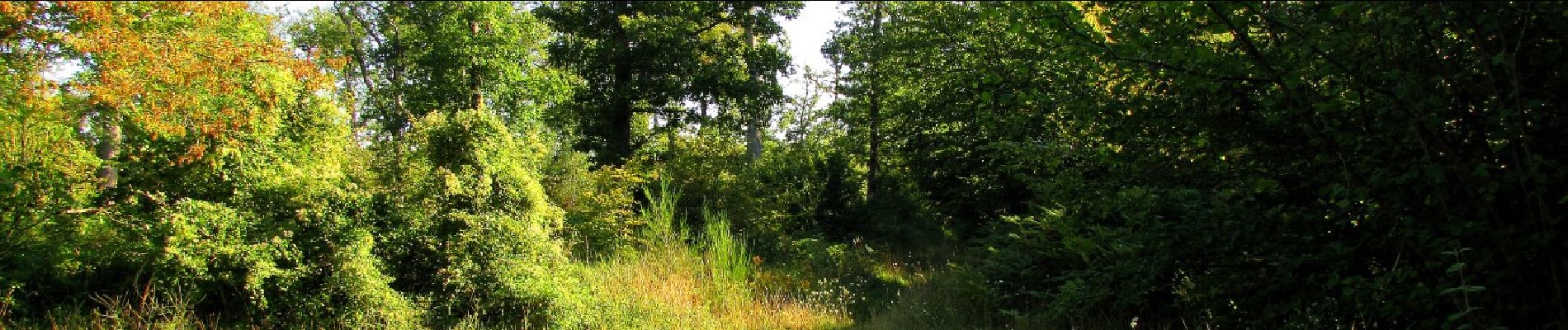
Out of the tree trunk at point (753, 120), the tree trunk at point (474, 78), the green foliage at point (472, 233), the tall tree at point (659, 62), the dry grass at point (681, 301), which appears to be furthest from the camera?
the tree trunk at point (753, 120)

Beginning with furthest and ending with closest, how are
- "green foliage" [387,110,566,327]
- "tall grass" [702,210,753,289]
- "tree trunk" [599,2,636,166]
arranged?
"tree trunk" [599,2,636,166] → "tall grass" [702,210,753,289] → "green foliage" [387,110,566,327]

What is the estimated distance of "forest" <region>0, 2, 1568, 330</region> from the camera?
235 cm

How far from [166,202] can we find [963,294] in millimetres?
6405

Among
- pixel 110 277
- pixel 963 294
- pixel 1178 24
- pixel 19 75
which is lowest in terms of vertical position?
pixel 963 294

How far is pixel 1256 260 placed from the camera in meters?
3.06

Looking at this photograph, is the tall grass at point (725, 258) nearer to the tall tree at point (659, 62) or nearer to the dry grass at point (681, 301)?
the dry grass at point (681, 301)

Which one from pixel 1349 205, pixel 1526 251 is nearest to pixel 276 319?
pixel 1349 205

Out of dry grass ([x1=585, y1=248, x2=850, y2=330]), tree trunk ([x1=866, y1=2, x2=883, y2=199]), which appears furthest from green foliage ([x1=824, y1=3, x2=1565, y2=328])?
tree trunk ([x1=866, y1=2, x2=883, y2=199])

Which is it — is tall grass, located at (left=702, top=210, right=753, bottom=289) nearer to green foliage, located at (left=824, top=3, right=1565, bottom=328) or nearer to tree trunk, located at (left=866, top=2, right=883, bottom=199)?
green foliage, located at (left=824, top=3, right=1565, bottom=328)

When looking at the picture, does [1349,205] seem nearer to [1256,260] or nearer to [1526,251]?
[1526,251]

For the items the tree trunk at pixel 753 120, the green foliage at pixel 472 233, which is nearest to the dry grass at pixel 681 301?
the green foliage at pixel 472 233

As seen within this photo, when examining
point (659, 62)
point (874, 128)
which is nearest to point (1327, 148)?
→ point (874, 128)

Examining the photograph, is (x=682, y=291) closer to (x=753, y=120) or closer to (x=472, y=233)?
(x=472, y=233)

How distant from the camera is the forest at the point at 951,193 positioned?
2.35m
